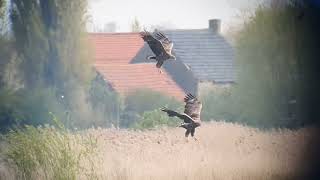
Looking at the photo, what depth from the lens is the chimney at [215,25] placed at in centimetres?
464

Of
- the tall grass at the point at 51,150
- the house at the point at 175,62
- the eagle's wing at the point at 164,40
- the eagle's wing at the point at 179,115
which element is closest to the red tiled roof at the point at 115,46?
the house at the point at 175,62

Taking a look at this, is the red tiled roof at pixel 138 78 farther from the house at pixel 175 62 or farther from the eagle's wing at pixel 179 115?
the eagle's wing at pixel 179 115

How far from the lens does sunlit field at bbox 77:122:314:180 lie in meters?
4.54

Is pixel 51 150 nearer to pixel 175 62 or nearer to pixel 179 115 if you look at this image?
pixel 179 115

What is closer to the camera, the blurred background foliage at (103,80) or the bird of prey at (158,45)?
the blurred background foliage at (103,80)

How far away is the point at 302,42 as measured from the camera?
4789 mm

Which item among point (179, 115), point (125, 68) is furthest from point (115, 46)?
point (179, 115)

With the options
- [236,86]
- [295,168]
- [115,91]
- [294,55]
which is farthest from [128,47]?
[295,168]

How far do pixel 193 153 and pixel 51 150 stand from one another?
3.43 feet

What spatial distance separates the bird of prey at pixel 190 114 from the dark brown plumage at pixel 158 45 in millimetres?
333

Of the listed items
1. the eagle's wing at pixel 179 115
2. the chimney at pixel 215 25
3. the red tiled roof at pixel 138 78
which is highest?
the chimney at pixel 215 25

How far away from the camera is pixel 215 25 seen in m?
4.65

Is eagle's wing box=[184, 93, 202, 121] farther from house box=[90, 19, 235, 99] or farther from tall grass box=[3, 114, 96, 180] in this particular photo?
tall grass box=[3, 114, 96, 180]

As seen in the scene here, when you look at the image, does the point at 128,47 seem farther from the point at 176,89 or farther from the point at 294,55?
the point at 294,55
